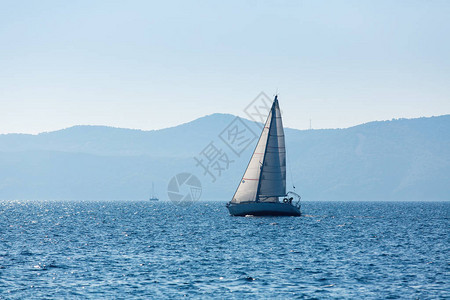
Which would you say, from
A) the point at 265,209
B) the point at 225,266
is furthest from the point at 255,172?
the point at 225,266

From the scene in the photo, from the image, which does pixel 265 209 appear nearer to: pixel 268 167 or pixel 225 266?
pixel 268 167

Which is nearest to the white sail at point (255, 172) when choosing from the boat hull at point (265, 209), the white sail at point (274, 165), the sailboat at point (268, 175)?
the sailboat at point (268, 175)

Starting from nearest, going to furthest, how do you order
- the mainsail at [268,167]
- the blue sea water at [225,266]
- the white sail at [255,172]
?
the blue sea water at [225,266]
the mainsail at [268,167]
the white sail at [255,172]

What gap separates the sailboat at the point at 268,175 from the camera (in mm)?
84812

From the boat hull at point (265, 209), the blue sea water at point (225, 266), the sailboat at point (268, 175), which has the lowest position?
the blue sea water at point (225, 266)

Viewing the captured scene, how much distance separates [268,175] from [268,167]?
1099 mm

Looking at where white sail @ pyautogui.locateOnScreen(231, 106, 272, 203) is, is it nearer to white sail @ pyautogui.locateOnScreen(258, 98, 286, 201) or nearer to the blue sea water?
white sail @ pyautogui.locateOnScreen(258, 98, 286, 201)

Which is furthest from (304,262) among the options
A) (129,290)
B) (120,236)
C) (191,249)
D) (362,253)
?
(120,236)

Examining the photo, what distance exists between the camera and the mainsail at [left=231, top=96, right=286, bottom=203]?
84.9 metres

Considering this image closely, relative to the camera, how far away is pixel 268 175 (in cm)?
8488

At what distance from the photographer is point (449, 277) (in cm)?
4012

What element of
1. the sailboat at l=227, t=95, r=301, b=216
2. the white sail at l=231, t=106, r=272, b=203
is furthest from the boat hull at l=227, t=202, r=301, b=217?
the white sail at l=231, t=106, r=272, b=203

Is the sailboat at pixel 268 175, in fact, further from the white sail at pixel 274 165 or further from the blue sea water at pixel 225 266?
the blue sea water at pixel 225 266

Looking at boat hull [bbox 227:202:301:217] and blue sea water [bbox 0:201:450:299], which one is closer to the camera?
blue sea water [bbox 0:201:450:299]
